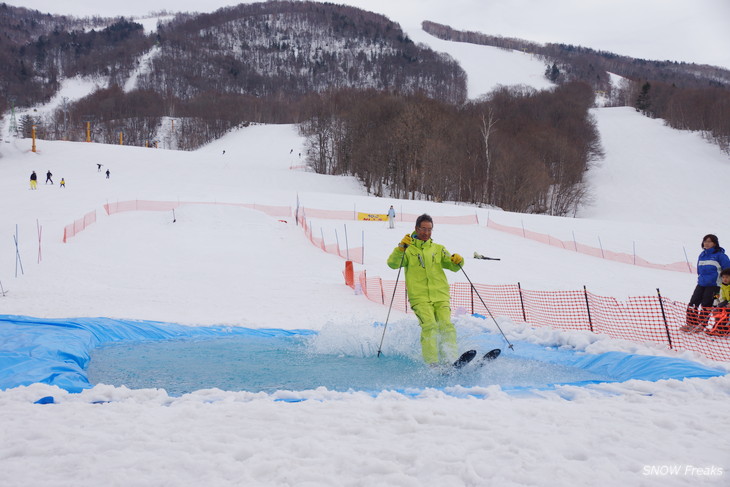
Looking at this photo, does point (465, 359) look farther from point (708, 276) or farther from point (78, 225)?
point (78, 225)

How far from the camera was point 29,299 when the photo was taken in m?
11.5

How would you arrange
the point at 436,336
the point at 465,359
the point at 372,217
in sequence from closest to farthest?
the point at 465,359, the point at 436,336, the point at 372,217

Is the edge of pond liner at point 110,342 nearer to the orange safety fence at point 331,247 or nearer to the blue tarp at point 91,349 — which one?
the blue tarp at point 91,349

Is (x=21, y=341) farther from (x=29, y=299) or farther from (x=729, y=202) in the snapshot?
(x=729, y=202)

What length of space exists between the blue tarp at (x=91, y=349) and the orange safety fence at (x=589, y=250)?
1738 centimetres

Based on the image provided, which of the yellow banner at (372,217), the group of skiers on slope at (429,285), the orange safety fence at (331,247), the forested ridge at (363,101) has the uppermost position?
the forested ridge at (363,101)


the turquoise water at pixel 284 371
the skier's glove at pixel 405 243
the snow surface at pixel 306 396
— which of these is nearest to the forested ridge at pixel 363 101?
the snow surface at pixel 306 396

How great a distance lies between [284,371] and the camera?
6.89 metres

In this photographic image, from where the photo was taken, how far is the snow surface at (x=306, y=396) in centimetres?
311

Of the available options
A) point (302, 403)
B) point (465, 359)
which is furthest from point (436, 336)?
point (302, 403)

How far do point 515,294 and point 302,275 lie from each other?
7503mm

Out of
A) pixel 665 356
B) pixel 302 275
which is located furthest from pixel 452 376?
pixel 302 275

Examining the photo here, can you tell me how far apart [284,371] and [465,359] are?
252 centimetres

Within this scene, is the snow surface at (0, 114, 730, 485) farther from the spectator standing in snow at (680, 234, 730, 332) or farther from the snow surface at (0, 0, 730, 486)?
the spectator standing in snow at (680, 234, 730, 332)
